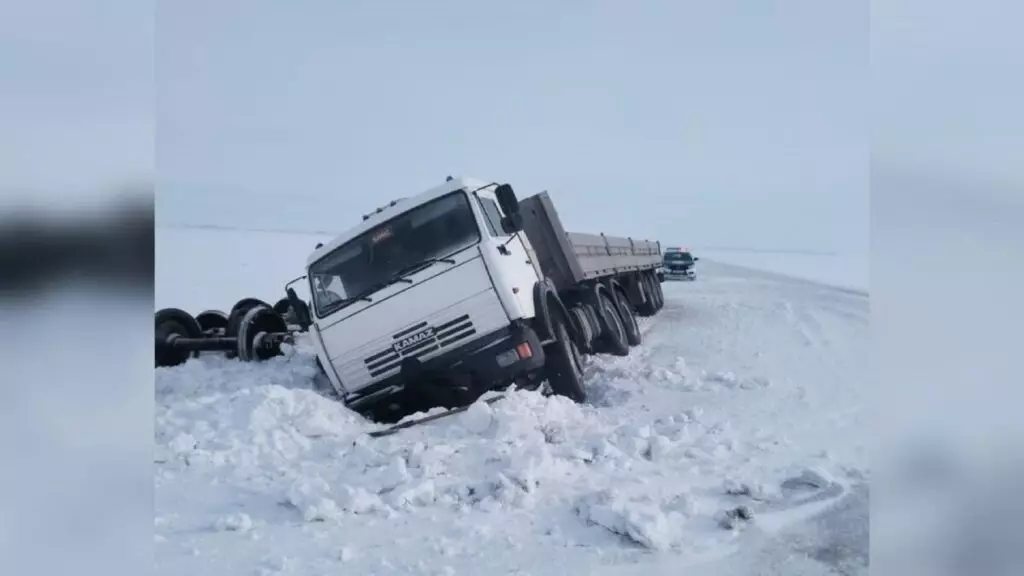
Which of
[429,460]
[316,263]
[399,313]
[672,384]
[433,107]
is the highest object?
[433,107]

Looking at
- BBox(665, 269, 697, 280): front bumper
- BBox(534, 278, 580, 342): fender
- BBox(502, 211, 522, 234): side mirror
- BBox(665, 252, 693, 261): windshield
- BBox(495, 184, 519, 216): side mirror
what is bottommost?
BBox(534, 278, 580, 342): fender

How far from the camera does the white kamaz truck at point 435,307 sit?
131 inches

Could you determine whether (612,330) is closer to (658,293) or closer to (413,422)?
(658,293)

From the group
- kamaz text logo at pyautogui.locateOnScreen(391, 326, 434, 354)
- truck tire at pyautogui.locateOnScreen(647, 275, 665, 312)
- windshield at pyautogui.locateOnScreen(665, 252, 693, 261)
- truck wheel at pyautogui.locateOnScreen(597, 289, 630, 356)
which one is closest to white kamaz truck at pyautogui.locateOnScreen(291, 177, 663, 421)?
kamaz text logo at pyautogui.locateOnScreen(391, 326, 434, 354)

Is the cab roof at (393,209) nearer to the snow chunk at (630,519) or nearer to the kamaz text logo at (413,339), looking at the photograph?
the kamaz text logo at (413,339)

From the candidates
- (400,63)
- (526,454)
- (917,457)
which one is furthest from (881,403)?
(400,63)

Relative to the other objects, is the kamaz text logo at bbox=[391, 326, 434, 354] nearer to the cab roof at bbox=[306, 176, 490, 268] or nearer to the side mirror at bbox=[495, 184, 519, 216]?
the cab roof at bbox=[306, 176, 490, 268]

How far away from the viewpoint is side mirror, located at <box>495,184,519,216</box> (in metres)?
3.43

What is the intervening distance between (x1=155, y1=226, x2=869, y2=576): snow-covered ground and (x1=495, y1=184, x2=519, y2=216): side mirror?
825 millimetres

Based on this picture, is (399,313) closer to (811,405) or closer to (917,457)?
(811,405)

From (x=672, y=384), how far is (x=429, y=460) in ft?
3.85

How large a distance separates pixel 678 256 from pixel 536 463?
135cm

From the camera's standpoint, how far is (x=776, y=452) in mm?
3352

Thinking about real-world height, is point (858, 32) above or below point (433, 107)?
above
